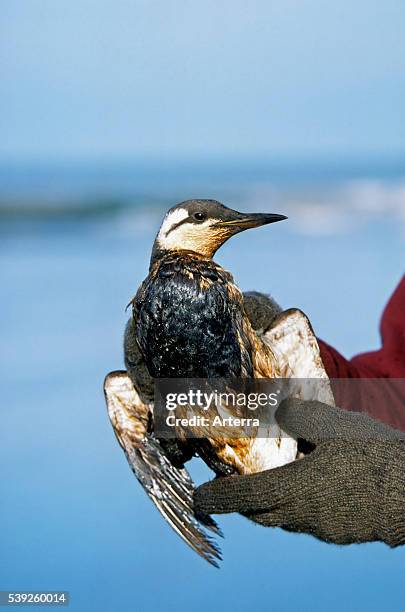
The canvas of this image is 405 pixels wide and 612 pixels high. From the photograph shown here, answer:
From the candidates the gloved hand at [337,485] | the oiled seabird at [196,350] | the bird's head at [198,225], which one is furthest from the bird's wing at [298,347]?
the bird's head at [198,225]

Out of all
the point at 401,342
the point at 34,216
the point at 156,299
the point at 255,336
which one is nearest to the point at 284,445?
the point at 255,336

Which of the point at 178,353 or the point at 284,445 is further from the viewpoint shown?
the point at 284,445

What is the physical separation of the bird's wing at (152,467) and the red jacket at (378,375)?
1.42 feet

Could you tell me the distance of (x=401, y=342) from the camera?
2914 millimetres

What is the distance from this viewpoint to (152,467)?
245cm

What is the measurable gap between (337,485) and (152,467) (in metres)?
0.49

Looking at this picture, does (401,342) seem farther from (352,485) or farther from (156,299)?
(156,299)

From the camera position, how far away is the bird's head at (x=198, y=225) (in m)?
2.15

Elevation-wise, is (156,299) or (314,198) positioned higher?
(314,198)

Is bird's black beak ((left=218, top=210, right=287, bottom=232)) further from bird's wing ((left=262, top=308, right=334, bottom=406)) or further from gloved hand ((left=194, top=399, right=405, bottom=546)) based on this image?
gloved hand ((left=194, top=399, right=405, bottom=546))

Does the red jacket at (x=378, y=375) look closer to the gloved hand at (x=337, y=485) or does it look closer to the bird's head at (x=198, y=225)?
the gloved hand at (x=337, y=485)

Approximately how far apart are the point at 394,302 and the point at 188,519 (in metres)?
0.99

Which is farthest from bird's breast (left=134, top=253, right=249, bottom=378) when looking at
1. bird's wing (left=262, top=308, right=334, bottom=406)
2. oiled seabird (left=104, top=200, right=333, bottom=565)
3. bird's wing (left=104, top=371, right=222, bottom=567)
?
bird's wing (left=104, top=371, right=222, bottom=567)

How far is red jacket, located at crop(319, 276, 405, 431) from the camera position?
252 centimetres
